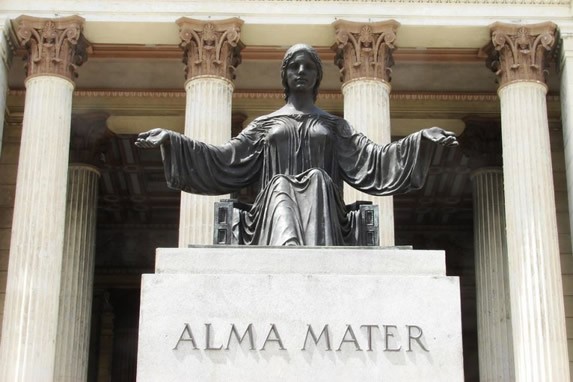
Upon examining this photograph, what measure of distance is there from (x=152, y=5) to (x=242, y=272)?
20.0 meters

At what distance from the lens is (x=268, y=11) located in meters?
27.8

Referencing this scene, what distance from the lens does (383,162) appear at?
34.1 ft

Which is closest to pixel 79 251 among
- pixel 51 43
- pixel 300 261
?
pixel 51 43

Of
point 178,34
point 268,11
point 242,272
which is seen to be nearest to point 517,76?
point 268,11

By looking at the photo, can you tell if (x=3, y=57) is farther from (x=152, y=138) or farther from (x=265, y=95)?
(x=152, y=138)

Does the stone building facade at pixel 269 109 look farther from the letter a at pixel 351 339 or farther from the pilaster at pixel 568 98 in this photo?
the letter a at pixel 351 339

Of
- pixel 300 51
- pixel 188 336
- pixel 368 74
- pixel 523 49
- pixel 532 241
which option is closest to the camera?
pixel 188 336

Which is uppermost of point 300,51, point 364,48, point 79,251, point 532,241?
point 364,48

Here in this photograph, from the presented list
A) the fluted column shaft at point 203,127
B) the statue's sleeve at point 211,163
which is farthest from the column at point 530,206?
the statue's sleeve at point 211,163

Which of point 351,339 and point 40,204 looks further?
point 40,204

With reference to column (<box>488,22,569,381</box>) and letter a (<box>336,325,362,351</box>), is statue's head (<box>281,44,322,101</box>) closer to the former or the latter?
letter a (<box>336,325,362,351</box>)

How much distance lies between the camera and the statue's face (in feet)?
35.5

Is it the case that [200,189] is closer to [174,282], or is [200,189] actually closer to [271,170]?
[271,170]

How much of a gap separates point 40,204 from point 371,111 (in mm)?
7931
